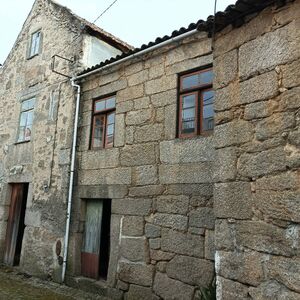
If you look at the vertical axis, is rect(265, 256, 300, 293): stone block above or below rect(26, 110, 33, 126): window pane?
below

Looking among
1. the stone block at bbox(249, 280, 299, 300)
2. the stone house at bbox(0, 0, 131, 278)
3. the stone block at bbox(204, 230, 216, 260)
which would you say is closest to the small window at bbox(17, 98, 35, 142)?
the stone house at bbox(0, 0, 131, 278)

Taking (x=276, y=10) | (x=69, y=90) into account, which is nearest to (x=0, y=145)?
(x=69, y=90)

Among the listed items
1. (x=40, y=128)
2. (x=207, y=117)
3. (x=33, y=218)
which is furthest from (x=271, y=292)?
(x=40, y=128)

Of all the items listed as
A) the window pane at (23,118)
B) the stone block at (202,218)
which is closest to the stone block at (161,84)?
the stone block at (202,218)

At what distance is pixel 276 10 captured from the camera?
8.75ft

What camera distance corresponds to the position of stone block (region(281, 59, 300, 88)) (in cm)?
244

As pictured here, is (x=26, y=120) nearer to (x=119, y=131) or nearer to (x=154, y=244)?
(x=119, y=131)

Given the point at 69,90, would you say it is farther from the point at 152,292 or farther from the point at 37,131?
the point at 152,292

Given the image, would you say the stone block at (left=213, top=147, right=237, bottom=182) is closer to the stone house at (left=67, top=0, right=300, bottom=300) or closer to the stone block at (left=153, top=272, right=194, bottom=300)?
the stone house at (left=67, top=0, right=300, bottom=300)

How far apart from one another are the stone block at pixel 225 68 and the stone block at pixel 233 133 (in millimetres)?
391

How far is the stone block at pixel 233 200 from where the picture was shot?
265 centimetres

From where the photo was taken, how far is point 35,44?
A: 28.9 ft

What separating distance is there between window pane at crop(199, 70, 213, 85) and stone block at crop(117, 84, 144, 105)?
44.6 inches

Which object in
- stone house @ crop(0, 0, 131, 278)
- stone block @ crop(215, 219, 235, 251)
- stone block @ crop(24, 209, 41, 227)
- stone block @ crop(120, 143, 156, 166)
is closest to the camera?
stone block @ crop(215, 219, 235, 251)
